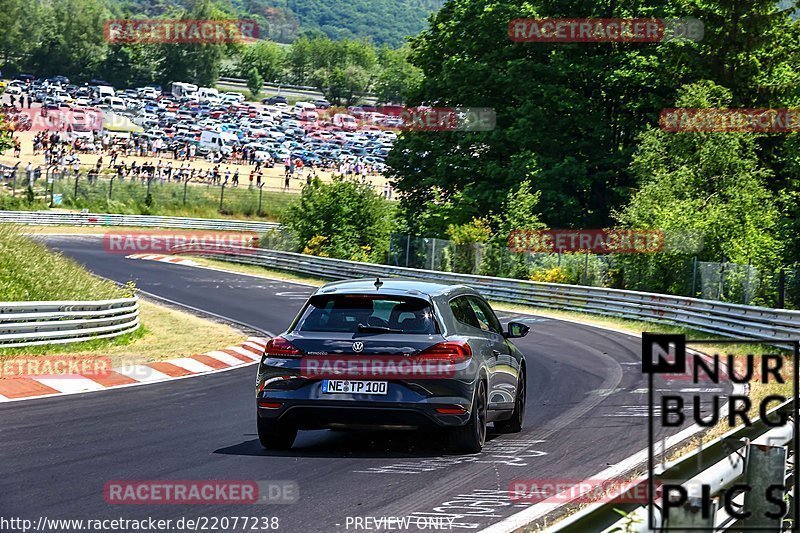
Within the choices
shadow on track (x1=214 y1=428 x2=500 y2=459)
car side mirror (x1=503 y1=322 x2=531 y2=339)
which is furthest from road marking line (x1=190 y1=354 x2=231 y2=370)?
car side mirror (x1=503 y1=322 x2=531 y2=339)

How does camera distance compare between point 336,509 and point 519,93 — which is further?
→ point 519,93

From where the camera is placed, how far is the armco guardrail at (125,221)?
6322 centimetres

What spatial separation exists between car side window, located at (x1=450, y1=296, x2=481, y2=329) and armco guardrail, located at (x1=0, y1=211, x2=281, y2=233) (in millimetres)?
49671

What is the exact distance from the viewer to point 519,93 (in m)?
47.9

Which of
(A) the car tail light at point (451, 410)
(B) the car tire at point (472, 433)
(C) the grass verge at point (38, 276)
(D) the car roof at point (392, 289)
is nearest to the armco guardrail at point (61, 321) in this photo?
(C) the grass verge at point (38, 276)

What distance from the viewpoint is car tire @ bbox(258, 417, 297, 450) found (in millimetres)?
10484

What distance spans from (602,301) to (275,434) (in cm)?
2467

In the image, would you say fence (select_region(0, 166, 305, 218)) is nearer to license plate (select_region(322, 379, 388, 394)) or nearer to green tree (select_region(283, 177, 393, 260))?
green tree (select_region(283, 177, 393, 260))

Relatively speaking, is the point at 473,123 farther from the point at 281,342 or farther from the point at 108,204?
the point at 281,342

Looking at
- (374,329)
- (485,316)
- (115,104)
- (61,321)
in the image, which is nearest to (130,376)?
(61,321)

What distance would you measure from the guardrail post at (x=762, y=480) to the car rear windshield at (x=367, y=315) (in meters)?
4.66

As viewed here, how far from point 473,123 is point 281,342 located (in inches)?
1542

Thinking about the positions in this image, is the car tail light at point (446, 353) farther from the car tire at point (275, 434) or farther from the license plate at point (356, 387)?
the car tire at point (275, 434)

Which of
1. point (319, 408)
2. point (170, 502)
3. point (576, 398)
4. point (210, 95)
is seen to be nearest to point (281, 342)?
point (319, 408)
